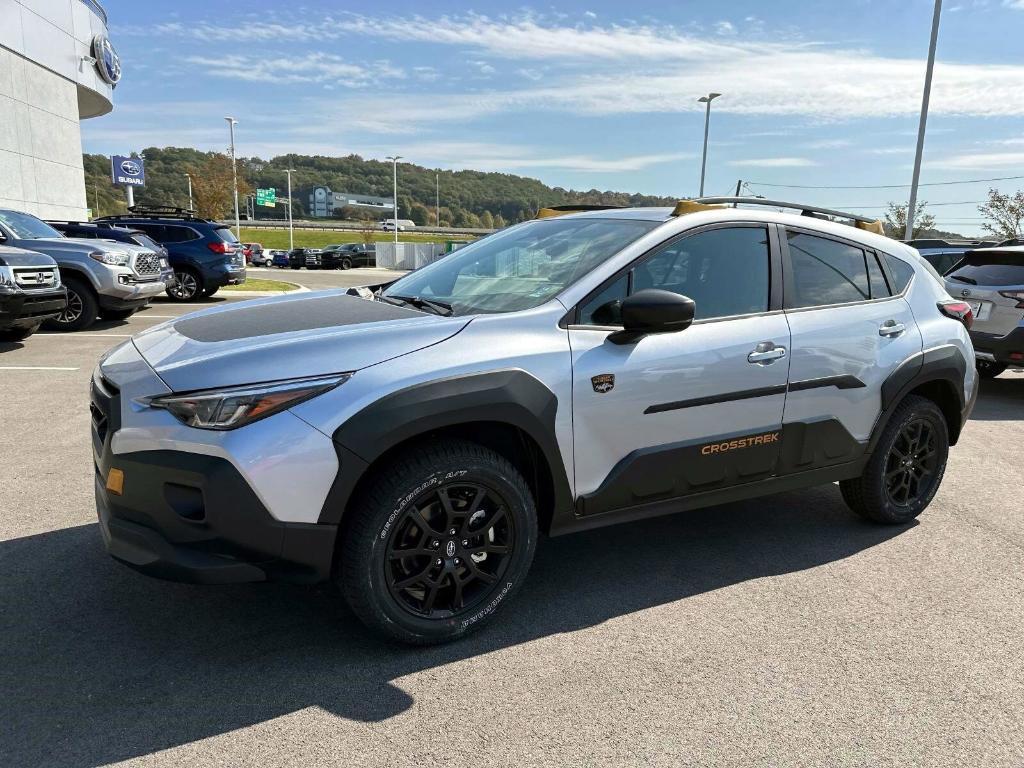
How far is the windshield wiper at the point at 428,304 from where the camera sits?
3357 mm

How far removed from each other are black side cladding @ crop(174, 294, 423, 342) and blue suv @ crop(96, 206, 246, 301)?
13.5m

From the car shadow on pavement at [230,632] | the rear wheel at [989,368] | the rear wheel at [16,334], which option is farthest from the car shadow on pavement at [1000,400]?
the rear wheel at [16,334]

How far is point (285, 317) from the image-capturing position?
3.34 m

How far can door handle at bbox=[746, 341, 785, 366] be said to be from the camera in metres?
3.57

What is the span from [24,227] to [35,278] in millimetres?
3075

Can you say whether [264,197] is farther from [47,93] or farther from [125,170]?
[47,93]

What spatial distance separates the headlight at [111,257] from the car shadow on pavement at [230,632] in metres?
8.73

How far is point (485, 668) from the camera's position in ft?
9.56

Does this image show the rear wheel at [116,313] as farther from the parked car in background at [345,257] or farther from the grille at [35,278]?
the parked car in background at [345,257]

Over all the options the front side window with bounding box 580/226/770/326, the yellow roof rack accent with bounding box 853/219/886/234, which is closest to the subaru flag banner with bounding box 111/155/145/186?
the yellow roof rack accent with bounding box 853/219/886/234

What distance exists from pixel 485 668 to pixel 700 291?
1930mm

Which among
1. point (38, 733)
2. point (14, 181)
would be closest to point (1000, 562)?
point (38, 733)

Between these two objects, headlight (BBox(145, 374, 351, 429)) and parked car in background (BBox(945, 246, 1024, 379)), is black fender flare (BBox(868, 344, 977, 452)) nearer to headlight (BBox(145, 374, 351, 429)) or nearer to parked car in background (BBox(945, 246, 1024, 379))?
headlight (BBox(145, 374, 351, 429))

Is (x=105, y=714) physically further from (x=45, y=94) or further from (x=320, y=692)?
(x=45, y=94)
